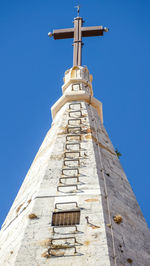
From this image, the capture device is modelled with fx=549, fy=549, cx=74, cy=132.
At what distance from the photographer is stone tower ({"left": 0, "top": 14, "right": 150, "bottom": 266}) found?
1006cm

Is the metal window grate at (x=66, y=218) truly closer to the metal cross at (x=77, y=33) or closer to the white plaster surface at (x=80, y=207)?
the white plaster surface at (x=80, y=207)

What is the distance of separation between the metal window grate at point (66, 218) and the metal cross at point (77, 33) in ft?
38.5

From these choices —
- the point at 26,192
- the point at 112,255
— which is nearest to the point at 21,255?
the point at 112,255

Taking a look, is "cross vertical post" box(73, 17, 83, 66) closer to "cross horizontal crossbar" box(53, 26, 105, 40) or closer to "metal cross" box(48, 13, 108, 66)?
"metal cross" box(48, 13, 108, 66)

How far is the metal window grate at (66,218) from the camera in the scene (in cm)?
1095

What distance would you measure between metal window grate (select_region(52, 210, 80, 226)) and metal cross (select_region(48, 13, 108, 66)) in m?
11.7

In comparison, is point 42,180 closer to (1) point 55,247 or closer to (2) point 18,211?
(2) point 18,211

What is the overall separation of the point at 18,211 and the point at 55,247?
102 inches

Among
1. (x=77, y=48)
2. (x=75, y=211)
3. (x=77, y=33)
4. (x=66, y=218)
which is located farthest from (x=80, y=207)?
(x=77, y=33)

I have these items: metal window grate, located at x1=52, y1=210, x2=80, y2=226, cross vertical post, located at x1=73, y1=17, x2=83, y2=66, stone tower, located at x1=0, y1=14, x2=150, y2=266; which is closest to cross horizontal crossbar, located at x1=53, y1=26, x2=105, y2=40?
cross vertical post, located at x1=73, y1=17, x2=83, y2=66

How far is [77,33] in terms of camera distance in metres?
22.8

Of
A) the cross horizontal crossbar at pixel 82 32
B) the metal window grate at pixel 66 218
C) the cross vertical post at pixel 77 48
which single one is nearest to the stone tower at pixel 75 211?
the metal window grate at pixel 66 218

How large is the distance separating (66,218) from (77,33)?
13020 millimetres

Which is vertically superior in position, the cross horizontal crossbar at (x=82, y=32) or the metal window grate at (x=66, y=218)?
the cross horizontal crossbar at (x=82, y=32)
